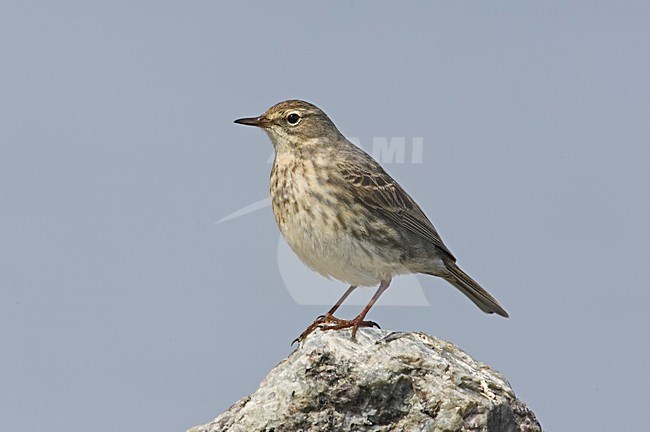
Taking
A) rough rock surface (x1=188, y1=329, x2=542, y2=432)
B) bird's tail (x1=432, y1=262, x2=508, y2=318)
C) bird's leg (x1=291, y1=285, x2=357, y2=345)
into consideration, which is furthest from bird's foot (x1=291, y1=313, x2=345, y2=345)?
bird's tail (x1=432, y1=262, x2=508, y2=318)

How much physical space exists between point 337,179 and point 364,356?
3185 mm

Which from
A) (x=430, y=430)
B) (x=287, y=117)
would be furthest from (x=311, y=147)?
(x=430, y=430)

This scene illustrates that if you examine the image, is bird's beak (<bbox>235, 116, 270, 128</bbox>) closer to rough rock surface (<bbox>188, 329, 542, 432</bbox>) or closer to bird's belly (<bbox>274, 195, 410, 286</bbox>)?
bird's belly (<bbox>274, 195, 410, 286</bbox>)

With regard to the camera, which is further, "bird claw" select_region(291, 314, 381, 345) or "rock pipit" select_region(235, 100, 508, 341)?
"rock pipit" select_region(235, 100, 508, 341)

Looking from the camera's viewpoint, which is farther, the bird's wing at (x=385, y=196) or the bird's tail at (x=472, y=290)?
the bird's tail at (x=472, y=290)

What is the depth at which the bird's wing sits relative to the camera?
39.4 ft

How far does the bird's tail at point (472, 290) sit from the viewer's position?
13.1m

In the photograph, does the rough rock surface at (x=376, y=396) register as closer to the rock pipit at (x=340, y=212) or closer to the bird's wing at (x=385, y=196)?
the rock pipit at (x=340, y=212)

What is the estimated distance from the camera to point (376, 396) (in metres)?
8.96

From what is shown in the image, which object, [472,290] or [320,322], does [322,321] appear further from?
[472,290]

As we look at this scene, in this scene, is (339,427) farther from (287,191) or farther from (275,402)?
(287,191)

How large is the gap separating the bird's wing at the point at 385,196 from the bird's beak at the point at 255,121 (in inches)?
43.8

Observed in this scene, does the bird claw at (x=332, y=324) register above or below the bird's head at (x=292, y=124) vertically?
below

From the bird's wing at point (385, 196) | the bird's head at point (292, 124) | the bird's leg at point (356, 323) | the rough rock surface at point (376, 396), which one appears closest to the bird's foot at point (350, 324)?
the bird's leg at point (356, 323)
